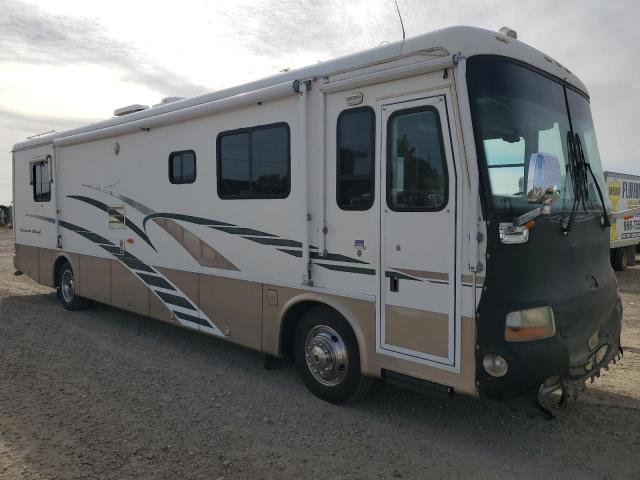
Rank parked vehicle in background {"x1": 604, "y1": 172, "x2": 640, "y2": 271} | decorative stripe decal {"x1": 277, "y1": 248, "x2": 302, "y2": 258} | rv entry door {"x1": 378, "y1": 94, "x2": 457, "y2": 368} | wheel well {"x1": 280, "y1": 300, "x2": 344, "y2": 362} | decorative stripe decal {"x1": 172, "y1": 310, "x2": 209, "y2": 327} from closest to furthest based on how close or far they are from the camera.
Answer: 1. rv entry door {"x1": 378, "y1": 94, "x2": 457, "y2": 368}
2. decorative stripe decal {"x1": 277, "y1": 248, "x2": 302, "y2": 258}
3. wheel well {"x1": 280, "y1": 300, "x2": 344, "y2": 362}
4. decorative stripe decal {"x1": 172, "y1": 310, "x2": 209, "y2": 327}
5. parked vehicle in background {"x1": 604, "y1": 172, "x2": 640, "y2": 271}

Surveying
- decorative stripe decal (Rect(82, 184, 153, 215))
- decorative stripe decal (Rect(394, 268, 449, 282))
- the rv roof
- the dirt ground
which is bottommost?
the dirt ground

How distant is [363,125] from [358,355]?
1899 millimetres

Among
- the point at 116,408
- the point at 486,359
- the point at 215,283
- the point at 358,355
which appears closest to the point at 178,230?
the point at 215,283

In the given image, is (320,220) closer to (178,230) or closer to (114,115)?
(178,230)

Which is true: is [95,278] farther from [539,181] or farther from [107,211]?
[539,181]

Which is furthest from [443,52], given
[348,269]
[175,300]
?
[175,300]

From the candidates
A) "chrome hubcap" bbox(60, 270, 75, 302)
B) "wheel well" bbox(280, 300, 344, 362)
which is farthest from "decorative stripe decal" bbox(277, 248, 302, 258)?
"chrome hubcap" bbox(60, 270, 75, 302)

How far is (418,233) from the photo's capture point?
4023 mm

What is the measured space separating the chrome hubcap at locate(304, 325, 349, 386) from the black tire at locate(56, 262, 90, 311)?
5.37m

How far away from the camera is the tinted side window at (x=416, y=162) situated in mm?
3883

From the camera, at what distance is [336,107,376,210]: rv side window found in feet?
14.3

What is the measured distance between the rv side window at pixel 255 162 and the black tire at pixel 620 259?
493 inches

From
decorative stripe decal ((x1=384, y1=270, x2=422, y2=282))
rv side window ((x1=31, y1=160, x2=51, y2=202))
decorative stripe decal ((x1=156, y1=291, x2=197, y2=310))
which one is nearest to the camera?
decorative stripe decal ((x1=384, y1=270, x2=422, y2=282))

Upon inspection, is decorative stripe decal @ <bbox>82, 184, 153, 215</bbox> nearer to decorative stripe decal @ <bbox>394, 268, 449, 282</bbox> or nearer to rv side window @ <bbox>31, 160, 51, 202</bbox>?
rv side window @ <bbox>31, 160, 51, 202</bbox>
